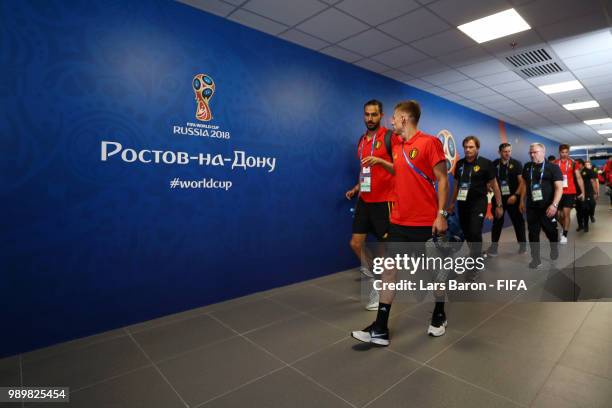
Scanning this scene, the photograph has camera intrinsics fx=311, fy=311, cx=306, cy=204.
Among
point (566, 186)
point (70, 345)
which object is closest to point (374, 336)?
point (70, 345)

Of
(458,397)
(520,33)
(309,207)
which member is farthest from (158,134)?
(520,33)

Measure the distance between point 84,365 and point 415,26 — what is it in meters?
3.98

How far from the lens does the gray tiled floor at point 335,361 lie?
1.61m

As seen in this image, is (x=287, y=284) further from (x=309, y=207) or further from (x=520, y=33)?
(x=520, y=33)

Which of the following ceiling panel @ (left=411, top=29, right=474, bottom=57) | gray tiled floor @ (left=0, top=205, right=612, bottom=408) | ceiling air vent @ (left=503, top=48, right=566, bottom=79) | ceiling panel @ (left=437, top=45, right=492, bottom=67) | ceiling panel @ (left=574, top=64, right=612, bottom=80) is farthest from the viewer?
ceiling panel @ (left=574, top=64, right=612, bottom=80)

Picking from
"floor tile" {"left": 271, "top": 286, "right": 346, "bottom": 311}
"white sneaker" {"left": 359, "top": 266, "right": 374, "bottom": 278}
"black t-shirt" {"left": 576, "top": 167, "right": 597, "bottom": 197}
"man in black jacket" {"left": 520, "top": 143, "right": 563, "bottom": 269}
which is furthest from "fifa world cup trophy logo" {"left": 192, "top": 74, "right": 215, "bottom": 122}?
"black t-shirt" {"left": 576, "top": 167, "right": 597, "bottom": 197}

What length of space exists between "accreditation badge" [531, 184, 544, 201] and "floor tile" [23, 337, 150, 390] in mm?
4256

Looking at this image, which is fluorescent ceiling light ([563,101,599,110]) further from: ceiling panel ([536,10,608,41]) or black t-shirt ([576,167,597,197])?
ceiling panel ([536,10,608,41])

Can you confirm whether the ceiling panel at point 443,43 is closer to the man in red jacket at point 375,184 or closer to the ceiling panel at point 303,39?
the ceiling panel at point 303,39

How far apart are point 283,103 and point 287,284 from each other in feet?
6.55

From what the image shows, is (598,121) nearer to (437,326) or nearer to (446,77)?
(446,77)

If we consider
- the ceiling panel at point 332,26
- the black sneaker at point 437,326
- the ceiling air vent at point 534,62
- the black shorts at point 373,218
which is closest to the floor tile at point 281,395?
the black sneaker at point 437,326

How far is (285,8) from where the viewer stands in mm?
2816

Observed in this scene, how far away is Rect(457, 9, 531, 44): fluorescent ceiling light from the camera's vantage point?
3026 mm
